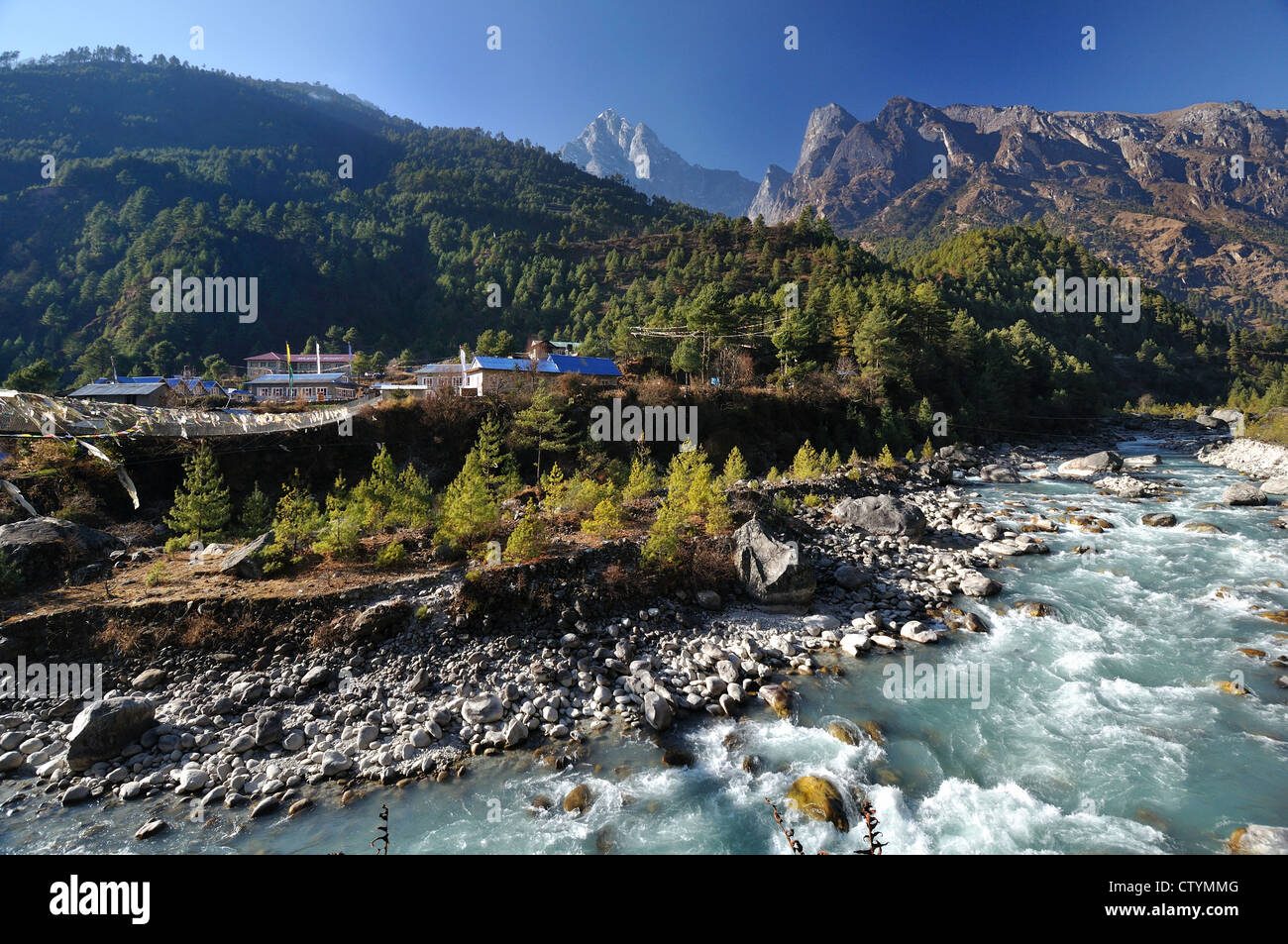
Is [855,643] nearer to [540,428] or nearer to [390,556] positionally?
[390,556]

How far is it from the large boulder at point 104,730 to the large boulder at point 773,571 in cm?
1430

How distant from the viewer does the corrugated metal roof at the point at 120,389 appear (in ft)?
119

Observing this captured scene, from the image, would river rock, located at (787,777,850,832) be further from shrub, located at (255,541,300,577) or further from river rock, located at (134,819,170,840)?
shrub, located at (255,541,300,577)

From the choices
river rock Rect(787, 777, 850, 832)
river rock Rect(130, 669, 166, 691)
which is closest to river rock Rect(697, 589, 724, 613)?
river rock Rect(787, 777, 850, 832)

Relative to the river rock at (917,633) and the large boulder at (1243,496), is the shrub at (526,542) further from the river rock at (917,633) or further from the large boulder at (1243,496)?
the large boulder at (1243,496)

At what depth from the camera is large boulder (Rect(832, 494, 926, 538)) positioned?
67.7 ft

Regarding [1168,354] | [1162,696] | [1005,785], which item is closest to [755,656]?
[1005,785]

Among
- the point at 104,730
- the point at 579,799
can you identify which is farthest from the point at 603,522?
the point at 104,730

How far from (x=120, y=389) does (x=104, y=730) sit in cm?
4187

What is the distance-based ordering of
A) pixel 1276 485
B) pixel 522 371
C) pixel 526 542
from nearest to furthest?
pixel 526 542 < pixel 1276 485 < pixel 522 371

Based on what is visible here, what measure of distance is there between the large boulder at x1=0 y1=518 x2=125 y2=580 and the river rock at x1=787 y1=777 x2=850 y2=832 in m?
19.2

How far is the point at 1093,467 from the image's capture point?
32.3 metres
